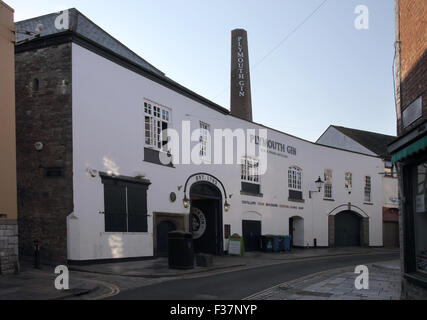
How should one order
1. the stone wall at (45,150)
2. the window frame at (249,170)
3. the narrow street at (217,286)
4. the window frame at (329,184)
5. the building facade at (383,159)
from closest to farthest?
the narrow street at (217,286) → the stone wall at (45,150) → the window frame at (249,170) → the window frame at (329,184) → the building facade at (383,159)

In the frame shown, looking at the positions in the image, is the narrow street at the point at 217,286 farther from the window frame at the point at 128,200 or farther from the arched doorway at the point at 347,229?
the arched doorway at the point at 347,229

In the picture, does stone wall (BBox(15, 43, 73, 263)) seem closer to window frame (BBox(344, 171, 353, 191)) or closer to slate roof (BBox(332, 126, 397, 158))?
window frame (BBox(344, 171, 353, 191))

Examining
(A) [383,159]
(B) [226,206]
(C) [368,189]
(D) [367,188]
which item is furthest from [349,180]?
(B) [226,206]

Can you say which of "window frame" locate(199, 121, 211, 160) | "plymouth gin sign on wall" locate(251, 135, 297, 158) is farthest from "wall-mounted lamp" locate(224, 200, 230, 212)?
"plymouth gin sign on wall" locate(251, 135, 297, 158)

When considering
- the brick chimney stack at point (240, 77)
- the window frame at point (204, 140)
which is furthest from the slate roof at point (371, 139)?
the window frame at point (204, 140)

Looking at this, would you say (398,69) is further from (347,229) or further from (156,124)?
(347,229)

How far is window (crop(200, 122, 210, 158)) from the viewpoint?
23339 millimetres

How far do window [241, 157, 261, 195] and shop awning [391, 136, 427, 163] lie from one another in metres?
16.7

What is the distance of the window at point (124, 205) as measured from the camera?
16906 millimetres

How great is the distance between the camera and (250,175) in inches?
1070

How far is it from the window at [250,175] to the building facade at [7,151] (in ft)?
50.5

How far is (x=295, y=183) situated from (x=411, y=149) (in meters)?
22.4

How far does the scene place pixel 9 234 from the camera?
1264 centimetres
